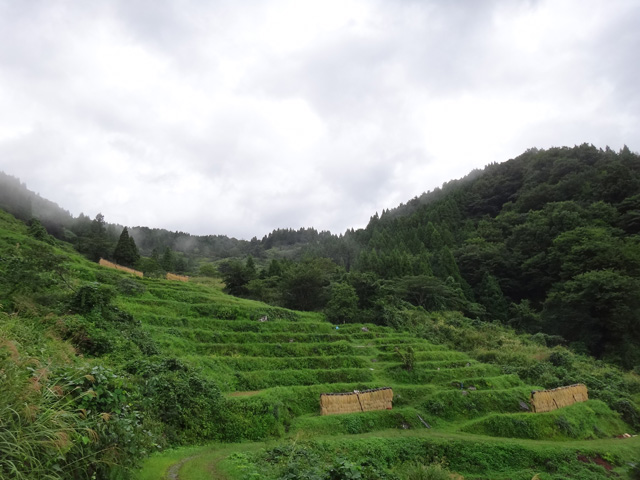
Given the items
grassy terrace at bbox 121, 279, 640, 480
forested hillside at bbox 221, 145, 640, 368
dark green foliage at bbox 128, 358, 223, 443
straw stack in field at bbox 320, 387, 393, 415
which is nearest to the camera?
dark green foliage at bbox 128, 358, 223, 443

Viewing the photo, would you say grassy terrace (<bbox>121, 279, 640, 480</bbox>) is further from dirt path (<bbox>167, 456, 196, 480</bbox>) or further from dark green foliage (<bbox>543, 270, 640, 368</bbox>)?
dark green foliage (<bbox>543, 270, 640, 368</bbox>)

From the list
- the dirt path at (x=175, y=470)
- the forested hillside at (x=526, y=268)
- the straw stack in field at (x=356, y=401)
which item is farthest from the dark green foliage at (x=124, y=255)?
Result: the dirt path at (x=175, y=470)

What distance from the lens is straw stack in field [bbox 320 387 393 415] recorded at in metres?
15.2

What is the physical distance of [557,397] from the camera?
18625 mm

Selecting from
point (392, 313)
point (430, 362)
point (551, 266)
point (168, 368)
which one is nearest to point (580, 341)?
point (551, 266)

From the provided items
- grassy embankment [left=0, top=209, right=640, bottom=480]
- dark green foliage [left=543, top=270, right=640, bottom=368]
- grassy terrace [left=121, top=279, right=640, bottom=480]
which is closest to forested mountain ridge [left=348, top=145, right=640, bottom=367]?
dark green foliage [left=543, top=270, right=640, bottom=368]

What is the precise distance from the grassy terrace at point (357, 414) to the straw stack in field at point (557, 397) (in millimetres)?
502

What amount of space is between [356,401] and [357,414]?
552 mm

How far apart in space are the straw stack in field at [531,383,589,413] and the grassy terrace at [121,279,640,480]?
50 centimetres

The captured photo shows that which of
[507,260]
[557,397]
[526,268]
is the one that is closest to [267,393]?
[557,397]

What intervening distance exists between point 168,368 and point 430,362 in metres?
15.8

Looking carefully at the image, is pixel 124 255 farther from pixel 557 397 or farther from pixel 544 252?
pixel 544 252

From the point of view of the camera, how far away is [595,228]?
41562mm

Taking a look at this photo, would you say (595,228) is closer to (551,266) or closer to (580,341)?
(551,266)
